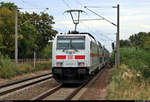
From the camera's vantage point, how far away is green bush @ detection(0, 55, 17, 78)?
78.4 ft

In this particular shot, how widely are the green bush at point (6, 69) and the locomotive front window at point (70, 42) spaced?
8.06 m

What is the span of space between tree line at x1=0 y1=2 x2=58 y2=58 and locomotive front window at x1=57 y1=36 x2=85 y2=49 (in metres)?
19.7

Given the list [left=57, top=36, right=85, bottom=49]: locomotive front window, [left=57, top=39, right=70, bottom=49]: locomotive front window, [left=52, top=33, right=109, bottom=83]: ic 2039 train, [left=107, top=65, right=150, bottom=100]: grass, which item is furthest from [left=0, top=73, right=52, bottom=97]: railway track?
[left=107, top=65, right=150, bottom=100]: grass

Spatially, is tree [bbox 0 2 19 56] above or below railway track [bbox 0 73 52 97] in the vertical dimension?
above

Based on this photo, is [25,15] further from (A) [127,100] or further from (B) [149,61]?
(A) [127,100]

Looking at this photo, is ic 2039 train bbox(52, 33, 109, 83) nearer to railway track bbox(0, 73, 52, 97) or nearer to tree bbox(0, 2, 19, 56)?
railway track bbox(0, 73, 52, 97)

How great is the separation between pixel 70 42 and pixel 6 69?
8.61 metres

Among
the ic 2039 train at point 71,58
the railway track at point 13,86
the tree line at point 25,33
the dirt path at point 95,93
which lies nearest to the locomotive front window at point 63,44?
the ic 2039 train at point 71,58

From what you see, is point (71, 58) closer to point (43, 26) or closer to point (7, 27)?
point (7, 27)

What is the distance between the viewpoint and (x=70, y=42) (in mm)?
17672

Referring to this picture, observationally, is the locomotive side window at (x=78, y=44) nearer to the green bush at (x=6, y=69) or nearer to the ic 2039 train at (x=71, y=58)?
the ic 2039 train at (x=71, y=58)

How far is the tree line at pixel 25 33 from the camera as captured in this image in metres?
44.1

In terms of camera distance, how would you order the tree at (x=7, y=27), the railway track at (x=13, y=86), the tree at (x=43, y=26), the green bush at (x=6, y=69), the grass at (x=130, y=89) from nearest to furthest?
the grass at (x=130, y=89) → the railway track at (x=13, y=86) → the green bush at (x=6, y=69) → the tree at (x=7, y=27) → the tree at (x=43, y=26)

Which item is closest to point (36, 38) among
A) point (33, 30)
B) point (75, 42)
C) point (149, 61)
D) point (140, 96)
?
point (33, 30)
